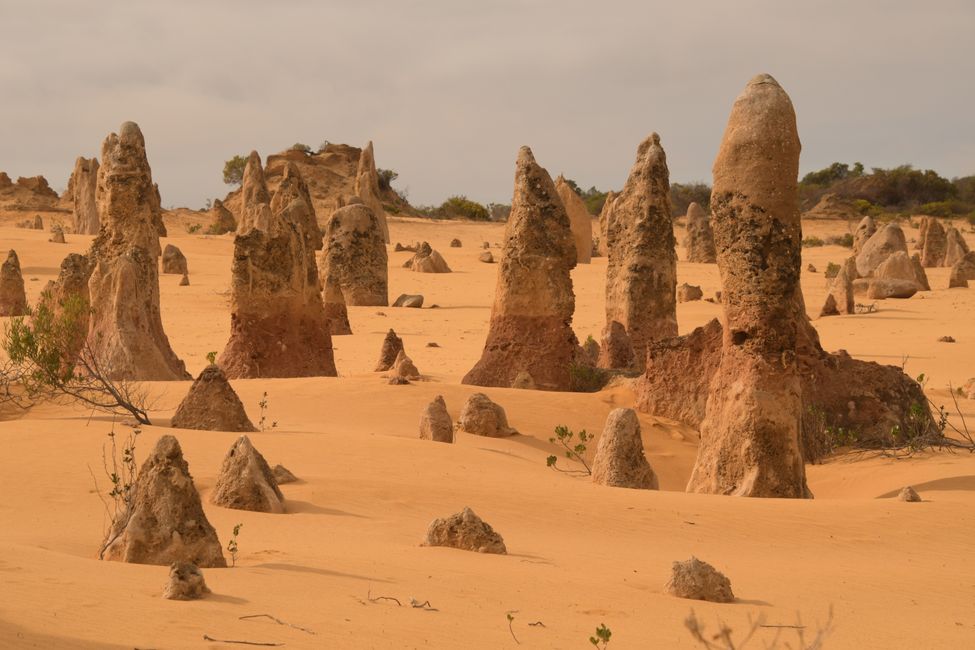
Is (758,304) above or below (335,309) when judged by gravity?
above

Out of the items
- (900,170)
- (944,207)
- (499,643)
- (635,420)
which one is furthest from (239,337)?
(900,170)

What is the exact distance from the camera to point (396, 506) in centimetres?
836

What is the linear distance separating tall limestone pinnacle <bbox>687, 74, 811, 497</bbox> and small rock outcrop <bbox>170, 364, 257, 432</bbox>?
3718mm

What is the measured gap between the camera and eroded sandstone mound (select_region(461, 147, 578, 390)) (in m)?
15.0

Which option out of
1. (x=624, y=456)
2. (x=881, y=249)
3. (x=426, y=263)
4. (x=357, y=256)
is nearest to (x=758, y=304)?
(x=624, y=456)

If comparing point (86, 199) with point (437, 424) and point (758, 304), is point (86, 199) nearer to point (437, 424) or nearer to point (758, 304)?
point (437, 424)

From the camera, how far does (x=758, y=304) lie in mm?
10062

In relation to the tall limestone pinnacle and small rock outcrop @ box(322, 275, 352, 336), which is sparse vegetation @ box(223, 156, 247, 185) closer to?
small rock outcrop @ box(322, 275, 352, 336)

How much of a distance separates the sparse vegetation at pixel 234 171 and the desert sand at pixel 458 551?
50.9 meters

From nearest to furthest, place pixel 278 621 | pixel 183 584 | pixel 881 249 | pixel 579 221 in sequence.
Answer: pixel 278 621, pixel 183 584, pixel 881 249, pixel 579 221

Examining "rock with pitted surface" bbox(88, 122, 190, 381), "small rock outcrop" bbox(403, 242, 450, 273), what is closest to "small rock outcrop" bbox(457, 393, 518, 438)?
"rock with pitted surface" bbox(88, 122, 190, 381)

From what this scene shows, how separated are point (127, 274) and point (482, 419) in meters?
4.48

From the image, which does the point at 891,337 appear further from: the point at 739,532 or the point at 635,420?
the point at 739,532

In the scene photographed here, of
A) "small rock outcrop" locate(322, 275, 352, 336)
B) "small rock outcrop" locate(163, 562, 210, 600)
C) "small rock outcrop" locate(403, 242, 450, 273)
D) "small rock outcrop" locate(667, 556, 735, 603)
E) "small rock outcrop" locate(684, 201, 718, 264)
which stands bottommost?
"small rock outcrop" locate(667, 556, 735, 603)
